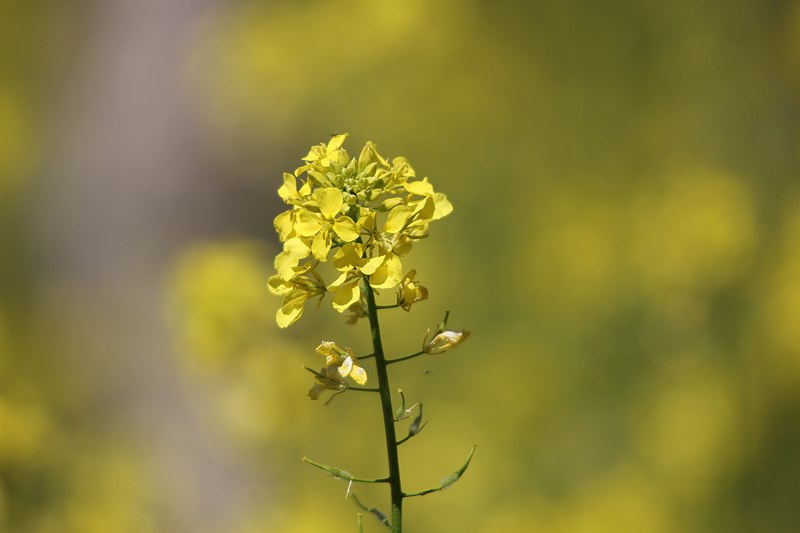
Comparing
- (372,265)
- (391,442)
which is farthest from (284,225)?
(391,442)

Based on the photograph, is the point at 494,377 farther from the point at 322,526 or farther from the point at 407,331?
the point at 322,526

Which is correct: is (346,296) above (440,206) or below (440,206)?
below

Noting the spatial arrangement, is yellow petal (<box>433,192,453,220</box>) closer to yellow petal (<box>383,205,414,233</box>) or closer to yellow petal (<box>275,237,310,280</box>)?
yellow petal (<box>383,205,414,233</box>)

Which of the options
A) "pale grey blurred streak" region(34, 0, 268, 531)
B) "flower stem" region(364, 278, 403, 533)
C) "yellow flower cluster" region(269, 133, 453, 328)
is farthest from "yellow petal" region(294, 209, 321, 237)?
"pale grey blurred streak" region(34, 0, 268, 531)

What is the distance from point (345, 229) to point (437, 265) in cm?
484

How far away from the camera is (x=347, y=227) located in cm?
98

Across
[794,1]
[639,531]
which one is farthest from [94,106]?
[794,1]

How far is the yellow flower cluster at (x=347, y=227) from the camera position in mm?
970

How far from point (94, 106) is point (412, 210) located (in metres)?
5.05

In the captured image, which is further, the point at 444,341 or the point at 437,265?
Result: the point at 437,265

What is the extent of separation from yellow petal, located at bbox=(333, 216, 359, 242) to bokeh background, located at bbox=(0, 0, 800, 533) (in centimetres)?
142

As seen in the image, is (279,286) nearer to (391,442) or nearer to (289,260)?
(289,260)

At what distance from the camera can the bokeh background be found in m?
3.27

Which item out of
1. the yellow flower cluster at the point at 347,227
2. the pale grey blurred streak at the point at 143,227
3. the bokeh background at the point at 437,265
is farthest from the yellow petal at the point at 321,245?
the pale grey blurred streak at the point at 143,227
